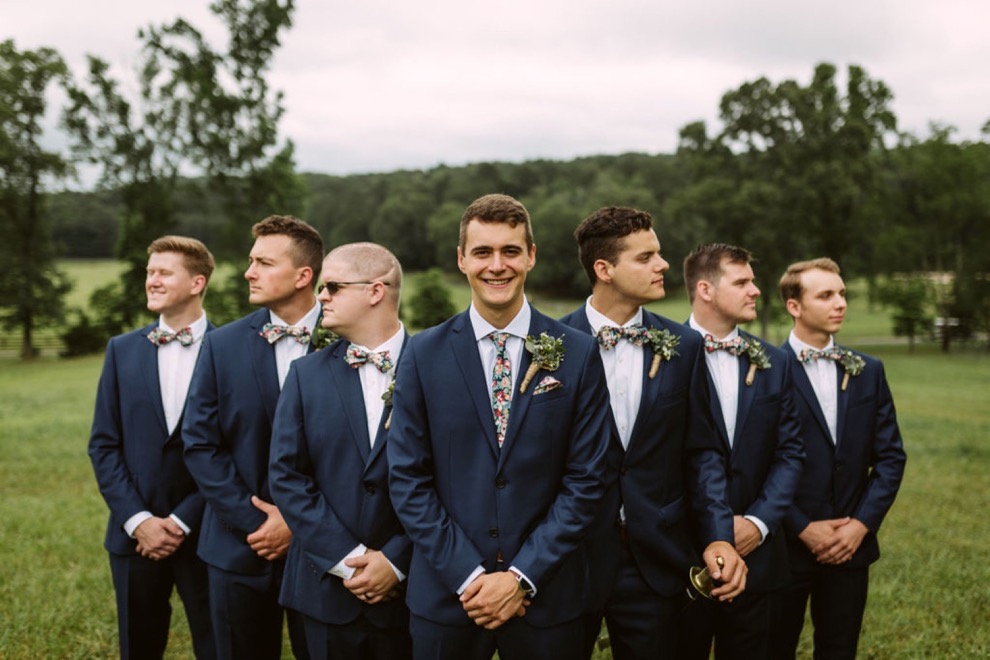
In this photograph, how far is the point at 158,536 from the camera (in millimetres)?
4375

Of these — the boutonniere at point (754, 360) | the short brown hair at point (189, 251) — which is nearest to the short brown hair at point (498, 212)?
the boutonniere at point (754, 360)

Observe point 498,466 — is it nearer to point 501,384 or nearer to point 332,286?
point 501,384

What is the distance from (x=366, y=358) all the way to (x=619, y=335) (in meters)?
1.23

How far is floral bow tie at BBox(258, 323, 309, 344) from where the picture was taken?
4.24 m

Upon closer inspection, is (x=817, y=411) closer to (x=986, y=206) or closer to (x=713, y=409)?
(x=713, y=409)

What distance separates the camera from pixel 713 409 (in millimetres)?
4176

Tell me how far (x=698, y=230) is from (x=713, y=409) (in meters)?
51.5

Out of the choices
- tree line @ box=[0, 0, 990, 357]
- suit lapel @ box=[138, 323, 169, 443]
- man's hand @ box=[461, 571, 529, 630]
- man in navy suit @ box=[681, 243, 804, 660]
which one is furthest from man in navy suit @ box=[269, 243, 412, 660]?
tree line @ box=[0, 0, 990, 357]

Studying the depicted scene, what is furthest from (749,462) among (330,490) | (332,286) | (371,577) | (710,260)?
(332,286)

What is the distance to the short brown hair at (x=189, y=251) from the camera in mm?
4730

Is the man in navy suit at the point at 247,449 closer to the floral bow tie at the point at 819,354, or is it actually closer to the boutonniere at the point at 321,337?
the boutonniere at the point at 321,337

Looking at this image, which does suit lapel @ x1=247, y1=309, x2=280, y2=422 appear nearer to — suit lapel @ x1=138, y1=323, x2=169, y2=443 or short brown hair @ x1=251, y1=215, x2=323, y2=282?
short brown hair @ x1=251, y1=215, x2=323, y2=282

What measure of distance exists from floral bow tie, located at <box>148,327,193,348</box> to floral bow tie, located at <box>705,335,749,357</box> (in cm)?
299

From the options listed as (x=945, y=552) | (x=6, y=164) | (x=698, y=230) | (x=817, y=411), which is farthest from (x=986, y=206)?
(x=6, y=164)
